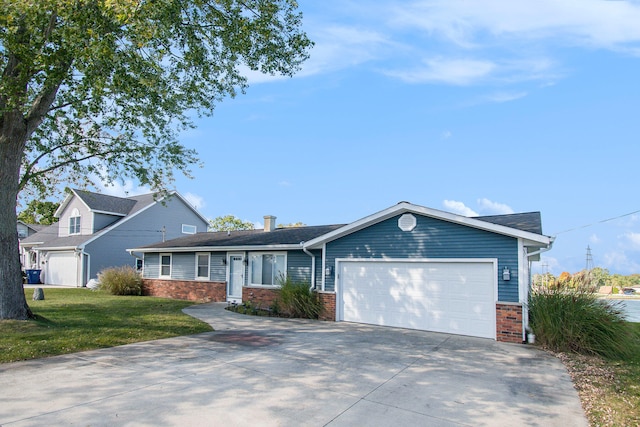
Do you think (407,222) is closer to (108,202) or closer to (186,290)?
(186,290)

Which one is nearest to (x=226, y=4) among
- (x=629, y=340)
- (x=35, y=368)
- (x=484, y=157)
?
(x=35, y=368)

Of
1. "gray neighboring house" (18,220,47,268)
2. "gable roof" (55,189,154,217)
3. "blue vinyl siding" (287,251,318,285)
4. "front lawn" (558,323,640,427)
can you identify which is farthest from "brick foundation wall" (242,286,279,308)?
"gray neighboring house" (18,220,47,268)

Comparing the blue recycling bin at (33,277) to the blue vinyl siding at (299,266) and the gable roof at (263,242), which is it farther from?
the blue vinyl siding at (299,266)

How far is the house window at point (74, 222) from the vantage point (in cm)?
2728

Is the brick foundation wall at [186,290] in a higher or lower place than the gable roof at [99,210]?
lower

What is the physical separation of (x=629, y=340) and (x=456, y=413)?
6.26 meters

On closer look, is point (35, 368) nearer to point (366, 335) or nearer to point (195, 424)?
point (195, 424)

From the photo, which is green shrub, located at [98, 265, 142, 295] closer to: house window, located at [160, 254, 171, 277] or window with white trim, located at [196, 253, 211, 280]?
house window, located at [160, 254, 171, 277]

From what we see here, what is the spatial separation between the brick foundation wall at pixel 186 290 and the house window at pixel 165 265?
1.31ft

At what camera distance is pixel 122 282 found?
64.2 ft

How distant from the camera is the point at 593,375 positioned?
6801 mm

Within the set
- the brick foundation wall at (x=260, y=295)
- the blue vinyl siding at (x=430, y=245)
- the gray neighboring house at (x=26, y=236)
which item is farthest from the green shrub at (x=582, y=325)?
the gray neighboring house at (x=26, y=236)

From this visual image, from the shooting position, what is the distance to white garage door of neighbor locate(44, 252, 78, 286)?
25.5m

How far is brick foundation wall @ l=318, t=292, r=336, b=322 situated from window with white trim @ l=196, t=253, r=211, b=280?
7319 mm
